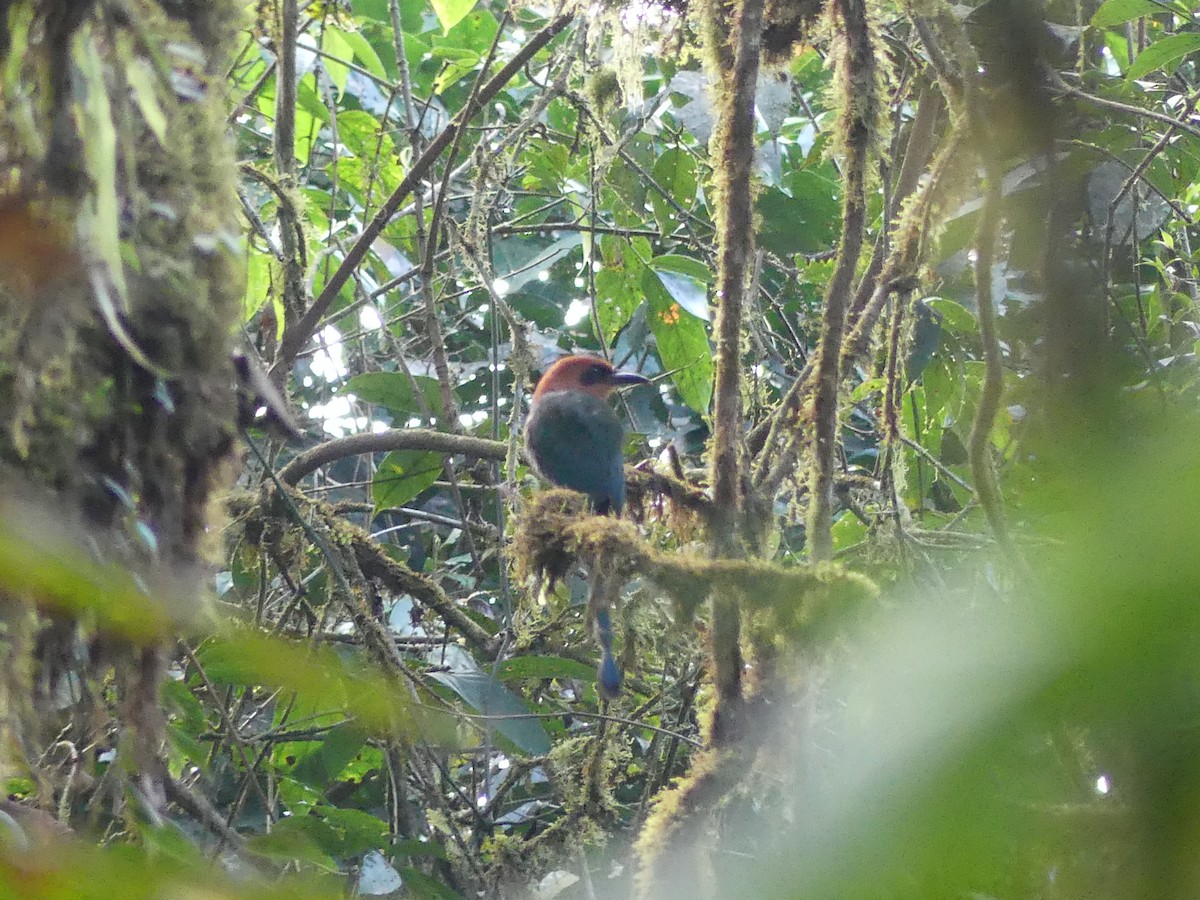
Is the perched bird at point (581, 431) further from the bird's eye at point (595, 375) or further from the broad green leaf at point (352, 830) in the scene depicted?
the broad green leaf at point (352, 830)

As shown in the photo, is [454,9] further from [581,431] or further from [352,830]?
[352,830]

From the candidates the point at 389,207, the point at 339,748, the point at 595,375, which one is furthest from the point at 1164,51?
the point at 339,748

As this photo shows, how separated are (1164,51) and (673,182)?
1898mm

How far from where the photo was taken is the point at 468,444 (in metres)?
3.88

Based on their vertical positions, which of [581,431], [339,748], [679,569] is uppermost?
[581,431]

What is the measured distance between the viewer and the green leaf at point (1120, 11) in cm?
350

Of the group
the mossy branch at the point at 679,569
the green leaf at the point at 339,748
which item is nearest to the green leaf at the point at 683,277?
the mossy branch at the point at 679,569

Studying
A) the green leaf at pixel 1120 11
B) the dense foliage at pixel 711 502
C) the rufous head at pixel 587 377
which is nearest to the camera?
the dense foliage at pixel 711 502

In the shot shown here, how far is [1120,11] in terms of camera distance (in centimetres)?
352

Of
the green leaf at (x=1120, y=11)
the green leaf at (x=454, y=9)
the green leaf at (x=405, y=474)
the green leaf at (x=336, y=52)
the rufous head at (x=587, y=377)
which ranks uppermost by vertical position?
the green leaf at (x=336, y=52)

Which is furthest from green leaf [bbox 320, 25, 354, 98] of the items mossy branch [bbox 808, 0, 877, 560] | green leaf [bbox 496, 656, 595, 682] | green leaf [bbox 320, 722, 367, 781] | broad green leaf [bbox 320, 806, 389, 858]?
broad green leaf [bbox 320, 806, 389, 858]

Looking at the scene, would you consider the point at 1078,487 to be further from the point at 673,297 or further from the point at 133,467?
the point at 673,297

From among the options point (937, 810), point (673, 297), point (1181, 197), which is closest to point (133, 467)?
point (937, 810)

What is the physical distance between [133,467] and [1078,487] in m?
1.21
